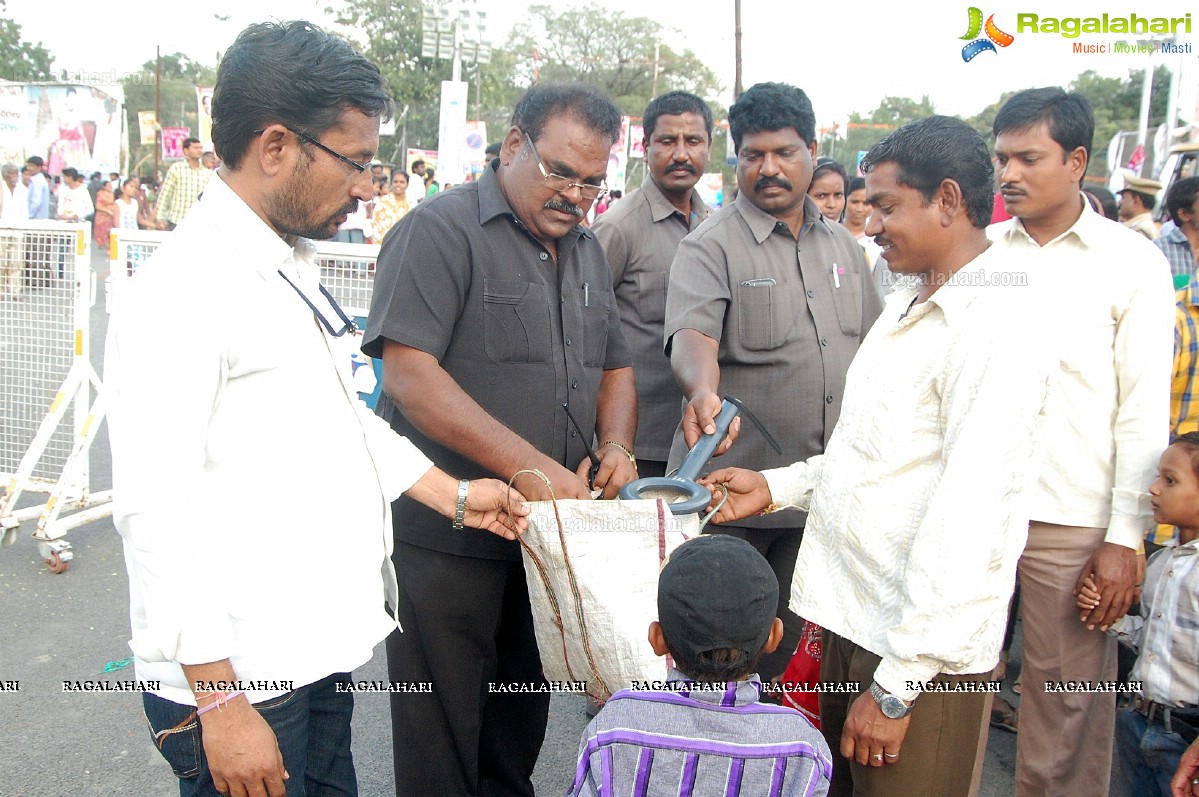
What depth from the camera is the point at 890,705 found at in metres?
1.87

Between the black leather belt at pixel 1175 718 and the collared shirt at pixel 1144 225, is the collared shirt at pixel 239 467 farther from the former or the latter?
the collared shirt at pixel 1144 225

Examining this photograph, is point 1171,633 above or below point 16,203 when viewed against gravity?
below

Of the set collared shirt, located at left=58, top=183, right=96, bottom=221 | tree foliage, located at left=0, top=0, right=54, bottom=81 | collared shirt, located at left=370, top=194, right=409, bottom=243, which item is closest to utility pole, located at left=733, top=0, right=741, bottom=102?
collared shirt, located at left=370, top=194, right=409, bottom=243

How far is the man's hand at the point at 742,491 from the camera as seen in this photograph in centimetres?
250

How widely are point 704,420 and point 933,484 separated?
892 mm

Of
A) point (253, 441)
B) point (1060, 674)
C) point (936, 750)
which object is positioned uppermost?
point (253, 441)

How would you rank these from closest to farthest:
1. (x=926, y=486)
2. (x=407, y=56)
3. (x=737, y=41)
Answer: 1. (x=926, y=486)
2. (x=737, y=41)
3. (x=407, y=56)

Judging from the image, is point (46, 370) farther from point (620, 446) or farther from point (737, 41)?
point (737, 41)

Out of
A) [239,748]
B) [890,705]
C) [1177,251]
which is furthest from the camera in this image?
[1177,251]

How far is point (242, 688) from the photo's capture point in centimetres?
169

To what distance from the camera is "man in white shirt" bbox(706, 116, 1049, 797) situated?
181cm

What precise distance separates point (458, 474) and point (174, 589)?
108cm

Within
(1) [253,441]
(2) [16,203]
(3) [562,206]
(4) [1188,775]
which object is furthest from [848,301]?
(2) [16,203]

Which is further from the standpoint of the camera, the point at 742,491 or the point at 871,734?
the point at 742,491
